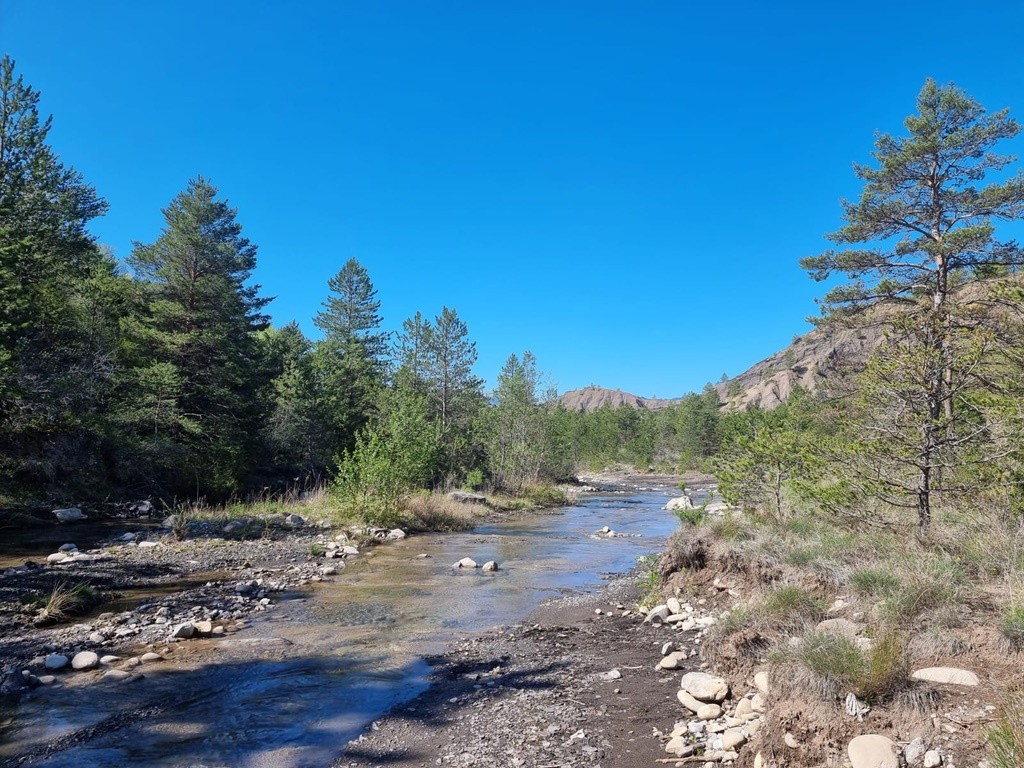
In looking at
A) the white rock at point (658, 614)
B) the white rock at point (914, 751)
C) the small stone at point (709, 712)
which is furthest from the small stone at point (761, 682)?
the white rock at point (658, 614)

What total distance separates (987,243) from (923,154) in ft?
9.59

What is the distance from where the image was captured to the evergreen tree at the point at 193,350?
2652 cm

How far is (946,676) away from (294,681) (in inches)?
275

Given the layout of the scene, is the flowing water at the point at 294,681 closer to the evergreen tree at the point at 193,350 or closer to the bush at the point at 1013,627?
the bush at the point at 1013,627

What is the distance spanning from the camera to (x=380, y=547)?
18781 mm

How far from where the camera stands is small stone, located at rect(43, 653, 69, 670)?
7380 millimetres

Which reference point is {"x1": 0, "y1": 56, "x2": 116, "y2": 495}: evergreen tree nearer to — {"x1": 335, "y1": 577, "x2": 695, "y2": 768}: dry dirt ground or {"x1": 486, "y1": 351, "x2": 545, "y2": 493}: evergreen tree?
{"x1": 335, "y1": 577, "x2": 695, "y2": 768}: dry dirt ground

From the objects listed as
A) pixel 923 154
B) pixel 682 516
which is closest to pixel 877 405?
pixel 682 516

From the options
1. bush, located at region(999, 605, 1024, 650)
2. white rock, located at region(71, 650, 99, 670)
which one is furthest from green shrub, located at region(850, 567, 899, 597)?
white rock, located at region(71, 650, 99, 670)

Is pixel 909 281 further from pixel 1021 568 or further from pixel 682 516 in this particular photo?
pixel 1021 568

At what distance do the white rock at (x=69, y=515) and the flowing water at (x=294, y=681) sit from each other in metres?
12.4

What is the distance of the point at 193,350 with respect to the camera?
28188 millimetres

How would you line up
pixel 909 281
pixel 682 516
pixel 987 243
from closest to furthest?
pixel 682 516, pixel 987 243, pixel 909 281

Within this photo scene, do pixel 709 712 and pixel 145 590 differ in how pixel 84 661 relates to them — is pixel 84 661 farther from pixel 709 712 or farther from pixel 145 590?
pixel 709 712
